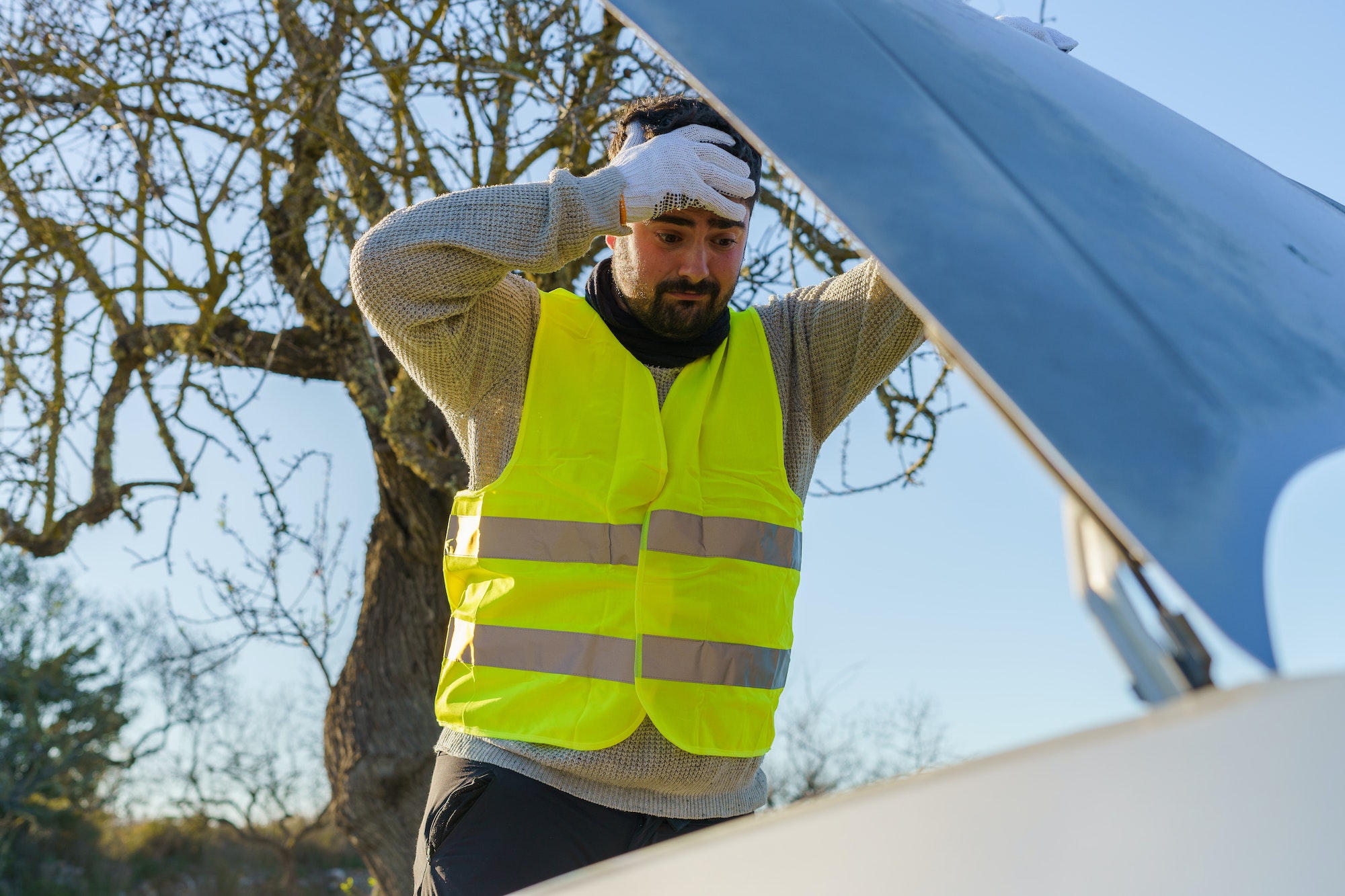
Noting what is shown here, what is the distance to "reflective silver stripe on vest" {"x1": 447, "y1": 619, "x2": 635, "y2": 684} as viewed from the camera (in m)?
2.07

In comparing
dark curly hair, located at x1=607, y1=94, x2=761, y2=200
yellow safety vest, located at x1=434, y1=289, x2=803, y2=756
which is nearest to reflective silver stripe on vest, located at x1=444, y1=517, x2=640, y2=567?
yellow safety vest, located at x1=434, y1=289, x2=803, y2=756

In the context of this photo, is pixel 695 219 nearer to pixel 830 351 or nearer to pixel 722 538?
pixel 830 351

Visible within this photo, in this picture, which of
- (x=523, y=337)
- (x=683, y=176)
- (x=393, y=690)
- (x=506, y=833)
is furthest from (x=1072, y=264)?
(x=393, y=690)

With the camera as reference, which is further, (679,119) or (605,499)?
(679,119)

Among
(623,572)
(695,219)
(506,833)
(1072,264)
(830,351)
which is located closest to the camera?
(1072,264)

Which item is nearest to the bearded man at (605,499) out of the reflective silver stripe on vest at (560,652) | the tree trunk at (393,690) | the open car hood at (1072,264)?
the reflective silver stripe on vest at (560,652)

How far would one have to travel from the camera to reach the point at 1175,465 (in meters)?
0.87

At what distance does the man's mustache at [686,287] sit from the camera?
94.0 inches

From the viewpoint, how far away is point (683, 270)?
2.39 meters

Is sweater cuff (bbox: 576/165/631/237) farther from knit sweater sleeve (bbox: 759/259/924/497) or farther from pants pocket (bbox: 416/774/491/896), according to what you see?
pants pocket (bbox: 416/774/491/896)

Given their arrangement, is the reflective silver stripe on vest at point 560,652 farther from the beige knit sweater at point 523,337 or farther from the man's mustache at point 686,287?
the man's mustache at point 686,287

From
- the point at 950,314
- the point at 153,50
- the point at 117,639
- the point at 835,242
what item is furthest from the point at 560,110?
the point at 117,639

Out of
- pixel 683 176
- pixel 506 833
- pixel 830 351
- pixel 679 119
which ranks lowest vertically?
pixel 506 833

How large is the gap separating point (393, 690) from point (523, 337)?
11.7ft
